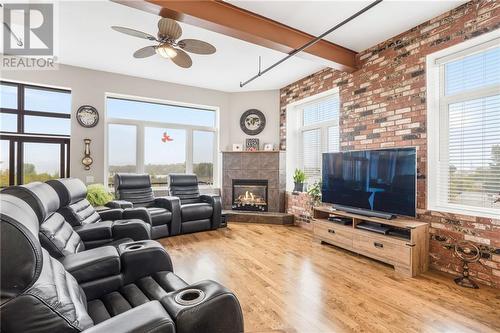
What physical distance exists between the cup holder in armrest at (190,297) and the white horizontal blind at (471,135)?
9.61ft

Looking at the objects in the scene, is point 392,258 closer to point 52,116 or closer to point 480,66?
point 480,66

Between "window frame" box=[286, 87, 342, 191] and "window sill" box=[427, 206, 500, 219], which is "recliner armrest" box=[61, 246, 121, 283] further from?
"window frame" box=[286, 87, 342, 191]

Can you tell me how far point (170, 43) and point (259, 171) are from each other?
10.8 ft

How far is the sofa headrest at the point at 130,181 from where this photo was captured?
4.37 m

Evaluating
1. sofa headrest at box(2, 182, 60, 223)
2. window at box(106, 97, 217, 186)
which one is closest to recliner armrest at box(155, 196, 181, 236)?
window at box(106, 97, 217, 186)

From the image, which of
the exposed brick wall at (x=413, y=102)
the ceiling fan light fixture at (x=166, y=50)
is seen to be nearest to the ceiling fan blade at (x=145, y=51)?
the ceiling fan light fixture at (x=166, y=50)

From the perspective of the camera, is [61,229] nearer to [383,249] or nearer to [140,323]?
[140,323]

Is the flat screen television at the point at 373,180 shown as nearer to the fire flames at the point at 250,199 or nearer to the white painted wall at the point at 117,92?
the fire flames at the point at 250,199

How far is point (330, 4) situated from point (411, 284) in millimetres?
3054

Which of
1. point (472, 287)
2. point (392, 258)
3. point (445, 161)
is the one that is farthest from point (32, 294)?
point (445, 161)

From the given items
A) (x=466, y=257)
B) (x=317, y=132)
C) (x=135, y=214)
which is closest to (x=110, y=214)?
(x=135, y=214)

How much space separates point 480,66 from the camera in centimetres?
268

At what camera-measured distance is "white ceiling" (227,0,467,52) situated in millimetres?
2678

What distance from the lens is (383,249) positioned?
2.94 meters
